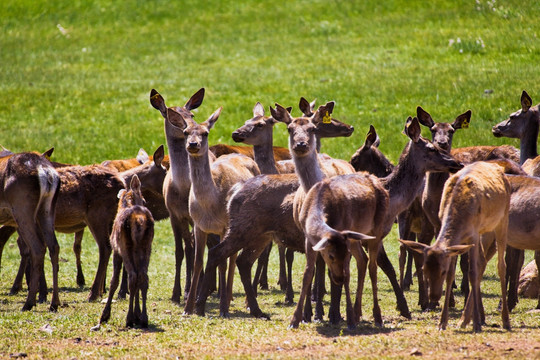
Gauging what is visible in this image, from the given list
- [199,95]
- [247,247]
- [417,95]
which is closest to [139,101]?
[417,95]

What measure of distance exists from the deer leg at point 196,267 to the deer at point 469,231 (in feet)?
10.8

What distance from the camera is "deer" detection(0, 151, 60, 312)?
11031 millimetres

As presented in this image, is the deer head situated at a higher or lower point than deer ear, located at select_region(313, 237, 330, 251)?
higher

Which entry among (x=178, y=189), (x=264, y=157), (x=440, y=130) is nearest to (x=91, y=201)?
(x=178, y=189)

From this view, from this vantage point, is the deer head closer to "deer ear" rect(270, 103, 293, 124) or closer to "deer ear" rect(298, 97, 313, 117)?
"deer ear" rect(298, 97, 313, 117)

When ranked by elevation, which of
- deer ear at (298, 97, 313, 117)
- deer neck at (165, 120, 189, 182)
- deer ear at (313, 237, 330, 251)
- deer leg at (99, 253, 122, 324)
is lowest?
deer leg at (99, 253, 122, 324)

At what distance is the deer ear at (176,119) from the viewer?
11.6m

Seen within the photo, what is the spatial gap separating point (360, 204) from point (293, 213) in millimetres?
980

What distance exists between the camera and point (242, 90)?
27.6 m

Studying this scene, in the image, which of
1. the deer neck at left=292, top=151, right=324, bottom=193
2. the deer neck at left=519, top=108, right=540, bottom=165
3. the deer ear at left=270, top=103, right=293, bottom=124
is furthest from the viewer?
the deer neck at left=519, top=108, right=540, bottom=165

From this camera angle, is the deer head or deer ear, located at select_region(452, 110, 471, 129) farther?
deer ear, located at select_region(452, 110, 471, 129)

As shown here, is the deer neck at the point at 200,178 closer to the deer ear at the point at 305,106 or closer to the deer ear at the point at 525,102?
the deer ear at the point at 305,106

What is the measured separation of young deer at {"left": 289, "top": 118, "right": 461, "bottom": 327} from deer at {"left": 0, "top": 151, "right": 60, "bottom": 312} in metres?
3.54

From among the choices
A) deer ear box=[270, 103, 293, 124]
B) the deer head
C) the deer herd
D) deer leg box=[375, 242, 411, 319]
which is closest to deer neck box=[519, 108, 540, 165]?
the deer herd
